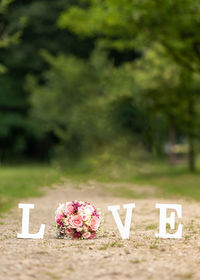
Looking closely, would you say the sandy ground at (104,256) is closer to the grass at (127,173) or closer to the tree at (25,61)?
the grass at (127,173)

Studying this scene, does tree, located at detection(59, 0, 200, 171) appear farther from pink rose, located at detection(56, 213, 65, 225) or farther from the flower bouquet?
pink rose, located at detection(56, 213, 65, 225)

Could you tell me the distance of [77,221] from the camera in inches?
272

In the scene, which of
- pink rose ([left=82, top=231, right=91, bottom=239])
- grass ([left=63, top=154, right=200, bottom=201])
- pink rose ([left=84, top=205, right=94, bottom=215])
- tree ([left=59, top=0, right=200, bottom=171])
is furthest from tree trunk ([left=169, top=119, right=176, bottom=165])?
pink rose ([left=82, top=231, right=91, bottom=239])

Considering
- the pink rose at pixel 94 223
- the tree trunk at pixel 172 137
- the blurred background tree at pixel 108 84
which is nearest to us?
the pink rose at pixel 94 223

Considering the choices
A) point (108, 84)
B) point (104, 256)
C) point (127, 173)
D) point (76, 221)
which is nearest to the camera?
point (104, 256)

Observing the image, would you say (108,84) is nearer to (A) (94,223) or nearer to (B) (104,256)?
(A) (94,223)

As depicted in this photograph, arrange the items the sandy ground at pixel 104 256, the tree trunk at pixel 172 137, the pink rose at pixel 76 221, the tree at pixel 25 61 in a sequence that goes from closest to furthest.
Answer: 1. the sandy ground at pixel 104 256
2. the pink rose at pixel 76 221
3. the tree trunk at pixel 172 137
4. the tree at pixel 25 61

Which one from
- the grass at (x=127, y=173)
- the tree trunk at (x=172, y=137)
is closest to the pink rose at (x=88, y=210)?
the grass at (x=127, y=173)

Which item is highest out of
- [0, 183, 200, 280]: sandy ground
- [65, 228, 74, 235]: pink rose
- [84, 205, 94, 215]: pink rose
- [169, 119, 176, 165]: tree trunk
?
[169, 119, 176, 165]: tree trunk

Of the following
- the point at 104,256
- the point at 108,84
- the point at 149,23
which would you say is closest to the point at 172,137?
the point at 108,84

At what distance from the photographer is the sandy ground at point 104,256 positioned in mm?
4977

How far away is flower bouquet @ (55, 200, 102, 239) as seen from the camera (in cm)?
689

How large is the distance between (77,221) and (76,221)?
0.05ft

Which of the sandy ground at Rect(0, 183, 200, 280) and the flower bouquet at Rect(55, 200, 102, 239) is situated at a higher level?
the flower bouquet at Rect(55, 200, 102, 239)
